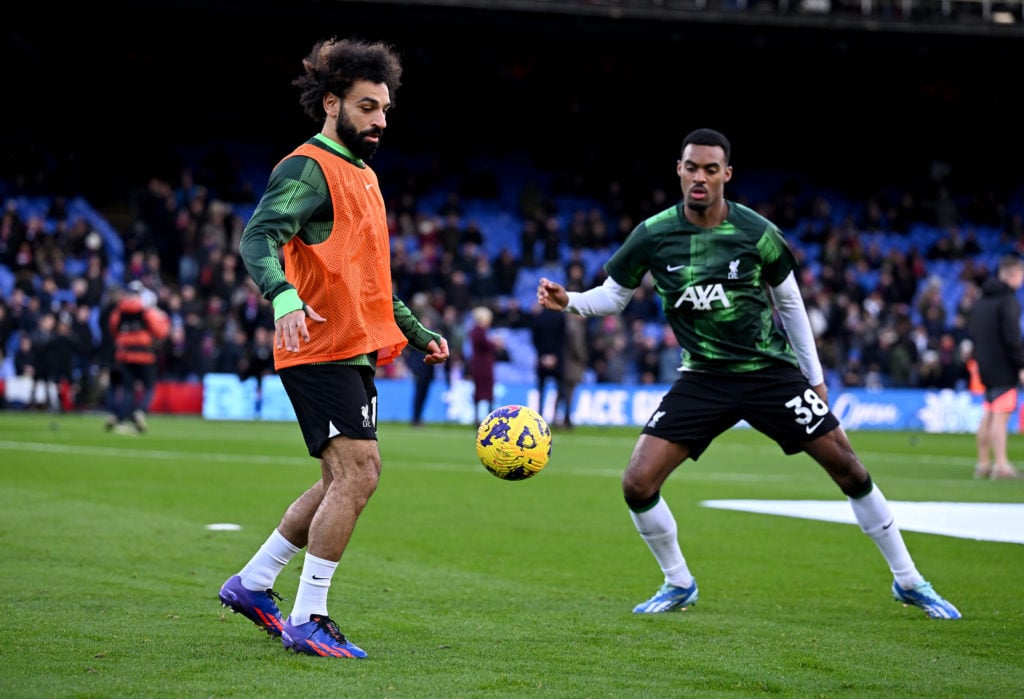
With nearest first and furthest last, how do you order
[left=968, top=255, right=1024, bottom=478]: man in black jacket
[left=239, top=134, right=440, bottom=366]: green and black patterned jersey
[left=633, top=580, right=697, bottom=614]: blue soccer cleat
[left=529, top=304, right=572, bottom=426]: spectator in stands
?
1. [left=239, top=134, right=440, bottom=366]: green and black patterned jersey
2. [left=633, top=580, right=697, bottom=614]: blue soccer cleat
3. [left=968, top=255, right=1024, bottom=478]: man in black jacket
4. [left=529, top=304, right=572, bottom=426]: spectator in stands

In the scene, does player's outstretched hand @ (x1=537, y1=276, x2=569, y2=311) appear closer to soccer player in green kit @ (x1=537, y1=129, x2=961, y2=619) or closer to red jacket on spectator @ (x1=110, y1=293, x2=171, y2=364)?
soccer player in green kit @ (x1=537, y1=129, x2=961, y2=619)

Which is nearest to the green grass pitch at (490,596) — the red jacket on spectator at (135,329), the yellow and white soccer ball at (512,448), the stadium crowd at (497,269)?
the yellow and white soccer ball at (512,448)

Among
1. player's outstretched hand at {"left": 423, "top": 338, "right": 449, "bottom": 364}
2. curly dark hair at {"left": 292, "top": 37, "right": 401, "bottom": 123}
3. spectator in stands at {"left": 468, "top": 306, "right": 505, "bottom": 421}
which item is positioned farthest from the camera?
spectator in stands at {"left": 468, "top": 306, "right": 505, "bottom": 421}

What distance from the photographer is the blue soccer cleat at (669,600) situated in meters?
7.45

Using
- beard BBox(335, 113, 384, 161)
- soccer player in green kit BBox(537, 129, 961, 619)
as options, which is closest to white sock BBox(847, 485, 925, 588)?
soccer player in green kit BBox(537, 129, 961, 619)

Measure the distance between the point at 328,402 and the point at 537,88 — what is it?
36.0 metres

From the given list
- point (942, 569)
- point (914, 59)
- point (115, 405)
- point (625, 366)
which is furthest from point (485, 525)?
point (914, 59)

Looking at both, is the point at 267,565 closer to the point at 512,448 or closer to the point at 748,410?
the point at 512,448

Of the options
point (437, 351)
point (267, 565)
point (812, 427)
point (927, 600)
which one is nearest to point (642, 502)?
point (812, 427)

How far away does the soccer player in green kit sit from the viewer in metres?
7.48

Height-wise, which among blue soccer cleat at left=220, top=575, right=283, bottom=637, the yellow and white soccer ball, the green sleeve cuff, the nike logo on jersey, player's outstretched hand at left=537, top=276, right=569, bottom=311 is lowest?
A: blue soccer cleat at left=220, top=575, right=283, bottom=637

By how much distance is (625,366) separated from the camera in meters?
32.5

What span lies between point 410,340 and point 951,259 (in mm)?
35651

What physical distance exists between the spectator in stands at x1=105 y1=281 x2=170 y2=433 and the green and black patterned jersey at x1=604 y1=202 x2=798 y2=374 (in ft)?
51.6
